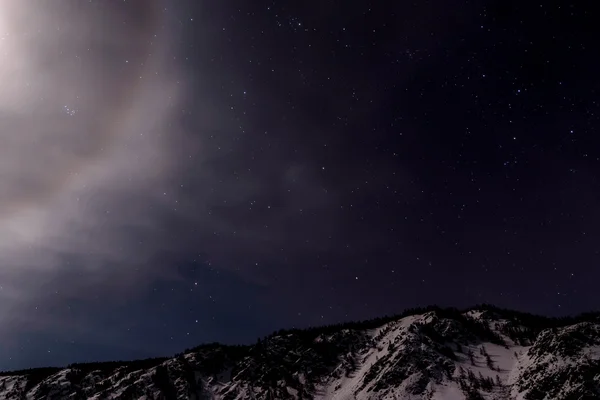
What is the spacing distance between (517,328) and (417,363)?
818 inches

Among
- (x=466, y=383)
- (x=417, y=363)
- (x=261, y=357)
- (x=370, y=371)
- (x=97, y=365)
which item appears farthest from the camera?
(x=97, y=365)

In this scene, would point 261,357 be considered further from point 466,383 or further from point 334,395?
point 466,383

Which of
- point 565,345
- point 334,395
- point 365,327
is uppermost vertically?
point 365,327

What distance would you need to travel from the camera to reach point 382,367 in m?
63.0

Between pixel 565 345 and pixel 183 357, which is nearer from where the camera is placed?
pixel 565 345

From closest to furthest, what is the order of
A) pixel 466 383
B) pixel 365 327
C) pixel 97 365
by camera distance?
1. pixel 466 383
2. pixel 365 327
3. pixel 97 365

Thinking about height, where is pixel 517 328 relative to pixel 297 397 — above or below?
above

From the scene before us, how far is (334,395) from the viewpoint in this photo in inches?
2459

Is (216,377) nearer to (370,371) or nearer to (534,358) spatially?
(370,371)

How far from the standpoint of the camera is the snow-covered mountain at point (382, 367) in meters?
49.3

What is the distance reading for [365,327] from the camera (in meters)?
84.9

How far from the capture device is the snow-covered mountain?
162 ft

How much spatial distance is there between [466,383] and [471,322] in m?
23.7

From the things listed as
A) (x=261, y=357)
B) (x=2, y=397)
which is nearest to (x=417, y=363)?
(x=261, y=357)
